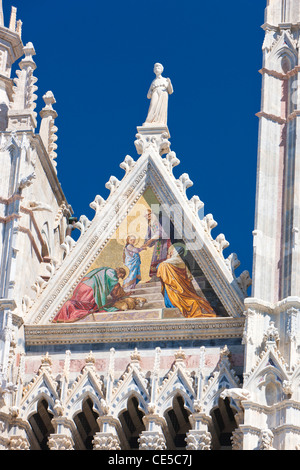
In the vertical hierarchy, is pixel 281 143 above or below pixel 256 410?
above

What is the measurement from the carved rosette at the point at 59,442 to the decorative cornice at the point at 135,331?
1.34 metres

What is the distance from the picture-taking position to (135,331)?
22.8 meters

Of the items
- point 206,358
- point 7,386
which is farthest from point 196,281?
point 7,386

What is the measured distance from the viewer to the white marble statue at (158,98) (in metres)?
24.7

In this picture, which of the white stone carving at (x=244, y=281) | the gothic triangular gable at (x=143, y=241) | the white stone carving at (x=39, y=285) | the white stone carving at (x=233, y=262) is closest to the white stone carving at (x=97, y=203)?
the gothic triangular gable at (x=143, y=241)

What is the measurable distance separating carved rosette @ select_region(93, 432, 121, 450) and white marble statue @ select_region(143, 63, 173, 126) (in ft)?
14.9

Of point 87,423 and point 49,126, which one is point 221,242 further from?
point 49,126

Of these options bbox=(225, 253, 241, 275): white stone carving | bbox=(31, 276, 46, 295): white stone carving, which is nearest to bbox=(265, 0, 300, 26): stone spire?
bbox=(225, 253, 241, 275): white stone carving

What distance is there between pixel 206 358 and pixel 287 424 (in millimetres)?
1743

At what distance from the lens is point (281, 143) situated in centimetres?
2322

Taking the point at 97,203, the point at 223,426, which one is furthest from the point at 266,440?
the point at 97,203

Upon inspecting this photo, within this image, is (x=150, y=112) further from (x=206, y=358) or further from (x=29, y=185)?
(x=206, y=358)

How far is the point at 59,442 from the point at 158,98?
200 inches

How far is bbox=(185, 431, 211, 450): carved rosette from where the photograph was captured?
21.7 metres
